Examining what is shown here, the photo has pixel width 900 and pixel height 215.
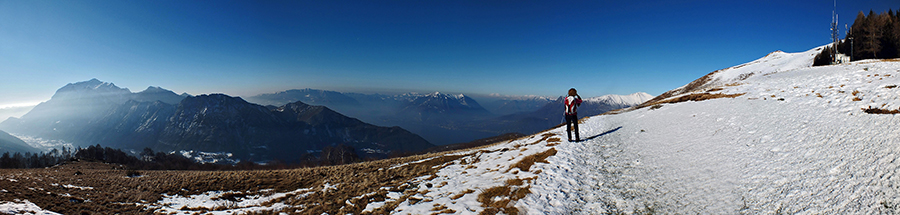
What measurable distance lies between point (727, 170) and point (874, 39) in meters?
96.6

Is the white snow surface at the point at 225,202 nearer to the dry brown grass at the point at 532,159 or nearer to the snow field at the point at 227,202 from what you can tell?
the snow field at the point at 227,202

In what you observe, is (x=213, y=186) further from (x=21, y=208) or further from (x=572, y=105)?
(x=572, y=105)

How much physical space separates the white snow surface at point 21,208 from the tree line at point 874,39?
330 ft

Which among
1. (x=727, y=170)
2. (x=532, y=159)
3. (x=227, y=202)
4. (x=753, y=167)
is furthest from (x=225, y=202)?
(x=753, y=167)

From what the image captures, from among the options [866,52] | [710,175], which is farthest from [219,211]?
[866,52]

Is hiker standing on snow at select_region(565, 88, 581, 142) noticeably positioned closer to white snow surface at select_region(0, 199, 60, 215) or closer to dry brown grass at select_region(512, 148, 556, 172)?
dry brown grass at select_region(512, 148, 556, 172)

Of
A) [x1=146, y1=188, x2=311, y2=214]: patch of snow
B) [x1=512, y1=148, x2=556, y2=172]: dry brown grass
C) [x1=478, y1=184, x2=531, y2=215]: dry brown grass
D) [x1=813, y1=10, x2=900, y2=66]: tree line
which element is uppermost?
[x1=813, y1=10, x2=900, y2=66]: tree line

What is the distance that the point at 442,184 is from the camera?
11320 millimetres

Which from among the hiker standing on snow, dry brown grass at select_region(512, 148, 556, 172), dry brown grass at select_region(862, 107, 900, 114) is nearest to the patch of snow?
dry brown grass at select_region(512, 148, 556, 172)

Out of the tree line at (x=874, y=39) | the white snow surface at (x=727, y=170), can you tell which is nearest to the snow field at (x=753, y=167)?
the white snow surface at (x=727, y=170)

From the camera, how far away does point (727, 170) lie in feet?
28.4

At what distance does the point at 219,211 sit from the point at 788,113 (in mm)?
26040

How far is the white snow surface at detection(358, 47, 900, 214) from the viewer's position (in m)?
6.30

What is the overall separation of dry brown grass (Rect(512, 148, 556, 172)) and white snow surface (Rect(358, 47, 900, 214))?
0.30m
